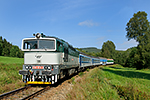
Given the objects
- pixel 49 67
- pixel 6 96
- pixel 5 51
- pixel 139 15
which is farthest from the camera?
pixel 5 51

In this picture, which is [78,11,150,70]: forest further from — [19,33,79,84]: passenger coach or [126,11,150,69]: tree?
[19,33,79,84]: passenger coach

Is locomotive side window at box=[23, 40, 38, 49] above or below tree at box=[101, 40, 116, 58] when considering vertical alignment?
below

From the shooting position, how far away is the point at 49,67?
8.41 m

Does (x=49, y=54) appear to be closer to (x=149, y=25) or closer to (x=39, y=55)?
(x=39, y=55)

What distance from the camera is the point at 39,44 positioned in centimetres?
900

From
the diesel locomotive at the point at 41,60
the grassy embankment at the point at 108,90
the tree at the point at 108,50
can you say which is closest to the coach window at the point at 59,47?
the diesel locomotive at the point at 41,60

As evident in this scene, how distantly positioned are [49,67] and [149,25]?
34175 mm

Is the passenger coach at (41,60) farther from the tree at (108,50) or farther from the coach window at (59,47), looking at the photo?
the tree at (108,50)

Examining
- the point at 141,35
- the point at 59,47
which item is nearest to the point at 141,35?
the point at 141,35

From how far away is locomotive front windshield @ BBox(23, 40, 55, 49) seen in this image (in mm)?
8859

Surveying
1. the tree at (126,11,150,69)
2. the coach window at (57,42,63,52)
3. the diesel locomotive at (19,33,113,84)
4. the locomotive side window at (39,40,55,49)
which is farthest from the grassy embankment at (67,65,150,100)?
the tree at (126,11,150,69)

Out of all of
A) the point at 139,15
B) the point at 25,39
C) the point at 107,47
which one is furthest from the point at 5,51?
the point at 25,39

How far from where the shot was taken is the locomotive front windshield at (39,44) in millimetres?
8859

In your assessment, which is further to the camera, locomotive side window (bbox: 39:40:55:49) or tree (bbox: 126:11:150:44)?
tree (bbox: 126:11:150:44)
